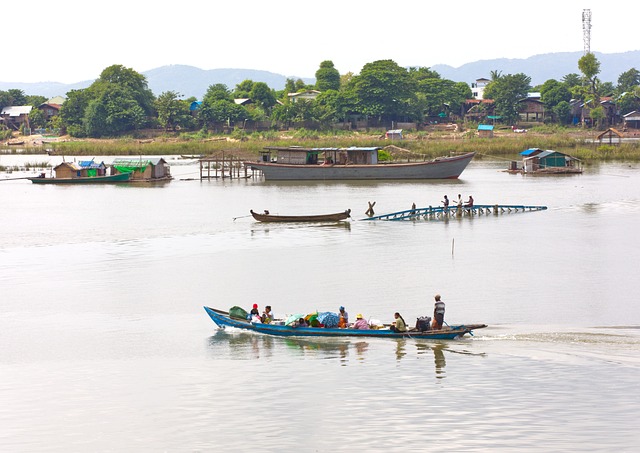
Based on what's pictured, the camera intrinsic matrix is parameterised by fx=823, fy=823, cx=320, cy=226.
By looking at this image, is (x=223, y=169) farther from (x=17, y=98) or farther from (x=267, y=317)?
(x=17, y=98)

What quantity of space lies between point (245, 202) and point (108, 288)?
95.7 ft

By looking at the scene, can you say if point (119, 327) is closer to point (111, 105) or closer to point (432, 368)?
point (432, 368)

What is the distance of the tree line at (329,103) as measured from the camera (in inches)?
4786

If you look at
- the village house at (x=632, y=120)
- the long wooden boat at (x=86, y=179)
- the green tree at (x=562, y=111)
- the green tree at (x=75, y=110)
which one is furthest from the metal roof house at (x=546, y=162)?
the green tree at (x=75, y=110)

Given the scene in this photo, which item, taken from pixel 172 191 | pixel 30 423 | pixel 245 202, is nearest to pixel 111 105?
pixel 172 191

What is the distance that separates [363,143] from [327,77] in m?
52.7

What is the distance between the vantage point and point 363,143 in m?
97.9

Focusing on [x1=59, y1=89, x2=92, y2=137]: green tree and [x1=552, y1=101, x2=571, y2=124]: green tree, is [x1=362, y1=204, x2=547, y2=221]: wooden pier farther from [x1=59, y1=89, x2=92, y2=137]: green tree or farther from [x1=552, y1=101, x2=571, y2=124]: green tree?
[x1=59, y1=89, x2=92, y2=137]: green tree

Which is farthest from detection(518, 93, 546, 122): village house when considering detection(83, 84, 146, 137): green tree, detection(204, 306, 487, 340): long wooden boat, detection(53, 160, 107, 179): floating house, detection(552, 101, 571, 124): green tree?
detection(204, 306, 487, 340): long wooden boat

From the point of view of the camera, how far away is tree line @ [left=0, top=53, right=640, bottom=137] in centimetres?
12156

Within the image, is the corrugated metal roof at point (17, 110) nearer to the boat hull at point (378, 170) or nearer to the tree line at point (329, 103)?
the tree line at point (329, 103)

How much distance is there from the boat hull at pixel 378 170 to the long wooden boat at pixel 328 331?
161 feet

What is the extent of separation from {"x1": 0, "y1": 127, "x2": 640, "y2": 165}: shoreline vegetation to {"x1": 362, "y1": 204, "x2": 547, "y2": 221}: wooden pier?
26251mm

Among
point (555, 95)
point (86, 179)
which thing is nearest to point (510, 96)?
point (555, 95)
